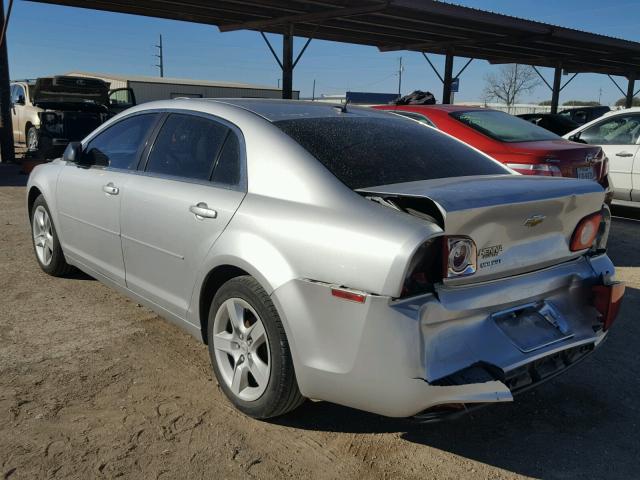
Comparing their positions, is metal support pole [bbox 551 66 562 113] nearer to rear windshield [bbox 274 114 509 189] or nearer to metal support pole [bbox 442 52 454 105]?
metal support pole [bbox 442 52 454 105]

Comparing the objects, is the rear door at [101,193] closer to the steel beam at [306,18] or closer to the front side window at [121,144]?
the front side window at [121,144]

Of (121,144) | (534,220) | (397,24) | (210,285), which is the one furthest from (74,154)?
(397,24)

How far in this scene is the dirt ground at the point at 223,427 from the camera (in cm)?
259

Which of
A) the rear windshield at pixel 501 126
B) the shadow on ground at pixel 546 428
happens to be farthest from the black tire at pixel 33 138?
the shadow on ground at pixel 546 428

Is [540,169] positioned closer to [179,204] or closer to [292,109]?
[292,109]

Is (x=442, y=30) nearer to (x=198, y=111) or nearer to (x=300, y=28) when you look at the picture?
(x=300, y=28)

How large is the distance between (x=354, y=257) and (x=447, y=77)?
19.1 metres

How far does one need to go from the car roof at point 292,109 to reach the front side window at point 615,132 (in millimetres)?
5948

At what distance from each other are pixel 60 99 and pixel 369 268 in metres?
14.9

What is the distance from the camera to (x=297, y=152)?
290cm

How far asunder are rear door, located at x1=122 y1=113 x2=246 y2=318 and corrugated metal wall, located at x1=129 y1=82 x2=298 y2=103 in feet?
117

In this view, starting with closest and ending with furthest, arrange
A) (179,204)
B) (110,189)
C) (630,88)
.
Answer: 1. (179,204)
2. (110,189)
3. (630,88)

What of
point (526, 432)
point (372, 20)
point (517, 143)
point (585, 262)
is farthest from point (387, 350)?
point (372, 20)

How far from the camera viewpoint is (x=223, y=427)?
9.45 ft
